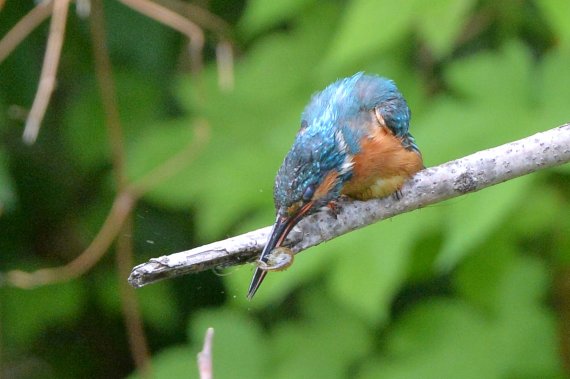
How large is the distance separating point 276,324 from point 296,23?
130 cm

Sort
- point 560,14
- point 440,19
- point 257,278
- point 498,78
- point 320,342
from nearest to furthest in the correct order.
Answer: point 257,278 < point 560,14 < point 440,19 < point 498,78 < point 320,342

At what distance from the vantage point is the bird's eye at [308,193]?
2129 mm

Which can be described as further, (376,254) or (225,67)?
(225,67)

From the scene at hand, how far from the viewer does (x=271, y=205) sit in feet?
10.5

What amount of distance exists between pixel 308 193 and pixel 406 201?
228mm

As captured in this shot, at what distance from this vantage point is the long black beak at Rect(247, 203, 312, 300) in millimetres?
1846

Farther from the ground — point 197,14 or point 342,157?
point 197,14

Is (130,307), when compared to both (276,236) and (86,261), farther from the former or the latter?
(276,236)

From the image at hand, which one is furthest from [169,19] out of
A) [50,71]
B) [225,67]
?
[50,71]

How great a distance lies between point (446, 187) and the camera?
1984mm

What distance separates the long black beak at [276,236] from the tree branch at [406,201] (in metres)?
0.01

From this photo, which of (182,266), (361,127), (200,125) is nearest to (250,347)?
(200,125)

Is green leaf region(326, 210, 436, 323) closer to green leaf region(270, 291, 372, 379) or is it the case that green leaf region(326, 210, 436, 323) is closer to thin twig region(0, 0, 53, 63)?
green leaf region(270, 291, 372, 379)

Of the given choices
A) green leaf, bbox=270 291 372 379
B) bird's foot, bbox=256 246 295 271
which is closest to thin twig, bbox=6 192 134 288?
green leaf, bbox=270 291 372 379
